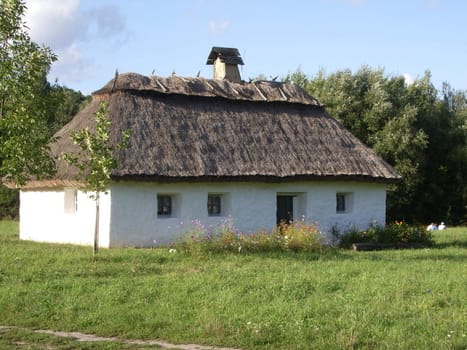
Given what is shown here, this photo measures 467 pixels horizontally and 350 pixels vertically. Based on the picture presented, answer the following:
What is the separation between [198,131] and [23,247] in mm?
6285

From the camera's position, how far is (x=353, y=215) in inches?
941

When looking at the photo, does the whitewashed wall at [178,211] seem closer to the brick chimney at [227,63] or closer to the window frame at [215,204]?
the window frame at [215,204]

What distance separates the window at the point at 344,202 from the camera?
24172 mm

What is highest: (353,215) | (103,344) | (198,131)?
(198,131)

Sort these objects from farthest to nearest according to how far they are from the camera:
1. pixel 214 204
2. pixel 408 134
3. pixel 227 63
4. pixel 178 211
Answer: pixel 408 134
pixel 227 63
pixel 214 204
pixel 178 211

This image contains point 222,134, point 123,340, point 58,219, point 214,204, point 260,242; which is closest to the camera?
point 123,340

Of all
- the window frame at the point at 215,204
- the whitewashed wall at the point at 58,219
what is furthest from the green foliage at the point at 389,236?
the whitewashed wall at the point at 58,219

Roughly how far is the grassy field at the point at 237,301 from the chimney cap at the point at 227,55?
38.5 feet

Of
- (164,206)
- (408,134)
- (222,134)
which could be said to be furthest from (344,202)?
(408,134)

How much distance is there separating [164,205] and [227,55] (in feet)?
26.5

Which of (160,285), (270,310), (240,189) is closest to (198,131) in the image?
(240,189)

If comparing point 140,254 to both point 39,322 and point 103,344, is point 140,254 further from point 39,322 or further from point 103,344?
point 103,344

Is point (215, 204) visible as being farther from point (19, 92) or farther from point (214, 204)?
point (19, 92)

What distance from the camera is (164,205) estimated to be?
2098 centimetres
